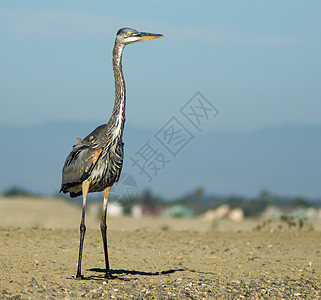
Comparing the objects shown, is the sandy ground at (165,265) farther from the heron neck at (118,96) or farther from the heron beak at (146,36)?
the heron beak at (146,36)

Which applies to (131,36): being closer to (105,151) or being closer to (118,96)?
(118,96)

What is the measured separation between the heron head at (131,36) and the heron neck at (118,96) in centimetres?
13

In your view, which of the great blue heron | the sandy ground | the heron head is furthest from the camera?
the heron head

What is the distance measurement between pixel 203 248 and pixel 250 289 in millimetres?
4273

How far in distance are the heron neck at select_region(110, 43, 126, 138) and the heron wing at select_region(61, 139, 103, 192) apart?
43 centimetres

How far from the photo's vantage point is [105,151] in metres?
9.63

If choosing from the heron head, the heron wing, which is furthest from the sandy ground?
the heron head

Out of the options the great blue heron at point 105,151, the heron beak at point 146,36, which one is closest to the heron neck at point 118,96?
the great blue heron at point 105,151

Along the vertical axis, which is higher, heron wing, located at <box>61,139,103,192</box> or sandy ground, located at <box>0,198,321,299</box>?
heron wing, located at <box>61,139,103,192</box>

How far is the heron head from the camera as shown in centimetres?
1000

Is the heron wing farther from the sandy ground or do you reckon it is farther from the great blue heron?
the sandy ground

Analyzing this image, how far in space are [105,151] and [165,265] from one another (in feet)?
10.2

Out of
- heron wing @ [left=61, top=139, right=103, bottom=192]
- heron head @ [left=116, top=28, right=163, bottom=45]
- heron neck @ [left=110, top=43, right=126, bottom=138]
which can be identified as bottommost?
heron wing @ [left=61, top=139, right=103, bottom=192]

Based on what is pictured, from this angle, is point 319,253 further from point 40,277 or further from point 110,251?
point 40,277
